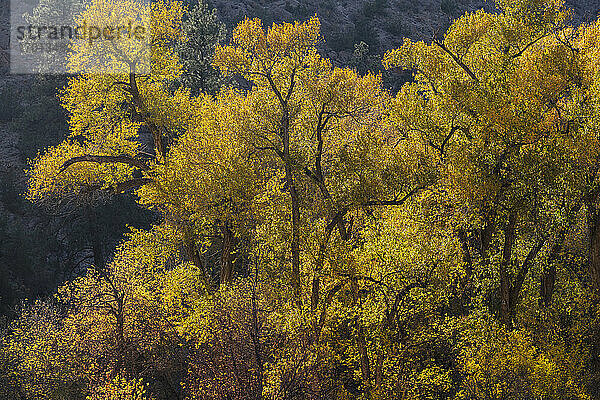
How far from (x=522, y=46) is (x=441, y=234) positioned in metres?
8.60

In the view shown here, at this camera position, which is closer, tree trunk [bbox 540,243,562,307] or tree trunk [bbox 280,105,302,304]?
tree trunk [bbox 540,243,562,307]

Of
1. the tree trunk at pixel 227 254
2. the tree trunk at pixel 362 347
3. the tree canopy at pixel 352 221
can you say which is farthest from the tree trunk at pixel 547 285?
the tree trunk at pixel 227 254

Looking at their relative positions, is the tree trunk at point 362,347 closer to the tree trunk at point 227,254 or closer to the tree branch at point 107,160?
the tree trunk at point 227,254

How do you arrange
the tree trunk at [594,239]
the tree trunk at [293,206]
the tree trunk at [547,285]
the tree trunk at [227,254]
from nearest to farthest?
→ the tree trunk at [594,239] < the tree trunk at [547,285] < the tree trunk at [293,206] < the tree trunk at [227,254]

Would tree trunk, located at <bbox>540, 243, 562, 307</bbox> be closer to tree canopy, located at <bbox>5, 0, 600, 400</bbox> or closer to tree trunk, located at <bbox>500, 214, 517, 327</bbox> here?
tree canopy, located at <bbox>5, 0, 600, 400</bbox>

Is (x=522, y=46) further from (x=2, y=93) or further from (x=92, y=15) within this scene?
(x=2, y=93)

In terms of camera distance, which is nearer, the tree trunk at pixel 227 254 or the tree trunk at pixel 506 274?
the tree trunk at pixel 506 274

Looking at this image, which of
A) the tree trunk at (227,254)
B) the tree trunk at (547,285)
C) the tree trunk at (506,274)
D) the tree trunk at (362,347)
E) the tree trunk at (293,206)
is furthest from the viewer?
the tree trunk at (227,254)

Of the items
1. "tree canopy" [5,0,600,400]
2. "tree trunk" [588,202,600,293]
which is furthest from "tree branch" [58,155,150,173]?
"tree trunk" [588,202,600,293]

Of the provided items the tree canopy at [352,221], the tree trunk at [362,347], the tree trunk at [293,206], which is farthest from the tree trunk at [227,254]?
the tree trunk at [362,347]

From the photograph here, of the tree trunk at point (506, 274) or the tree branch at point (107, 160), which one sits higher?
the tree branch at point (107, 160)

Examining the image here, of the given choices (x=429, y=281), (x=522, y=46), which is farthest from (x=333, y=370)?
(x=522, y=46)

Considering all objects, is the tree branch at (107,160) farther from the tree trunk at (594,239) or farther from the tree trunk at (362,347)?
the tree trunk at (594,239)

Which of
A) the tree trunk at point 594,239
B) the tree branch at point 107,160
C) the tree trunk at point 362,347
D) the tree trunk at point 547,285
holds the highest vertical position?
the tree branch at point 107,160
